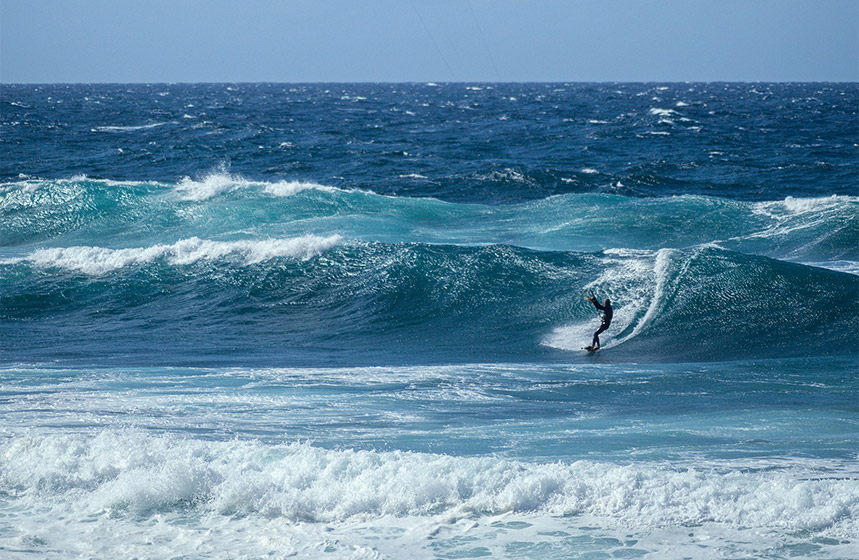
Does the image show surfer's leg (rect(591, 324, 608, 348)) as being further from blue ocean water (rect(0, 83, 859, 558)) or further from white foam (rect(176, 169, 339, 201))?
white foam (rect(176, 169, 339, 201))

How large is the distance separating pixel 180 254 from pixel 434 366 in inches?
360

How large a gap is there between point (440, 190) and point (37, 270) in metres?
15.0

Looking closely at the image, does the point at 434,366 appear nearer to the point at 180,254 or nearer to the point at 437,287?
the point at 437,287

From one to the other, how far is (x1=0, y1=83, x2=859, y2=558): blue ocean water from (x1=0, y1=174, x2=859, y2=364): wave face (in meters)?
0.09

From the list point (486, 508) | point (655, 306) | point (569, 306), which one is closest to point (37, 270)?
point (569, 306)

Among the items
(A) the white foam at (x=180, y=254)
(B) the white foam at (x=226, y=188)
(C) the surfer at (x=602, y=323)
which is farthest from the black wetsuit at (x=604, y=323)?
(B) the white foam at (x=226, y=188)

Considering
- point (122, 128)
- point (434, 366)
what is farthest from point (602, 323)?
point (122, 128)

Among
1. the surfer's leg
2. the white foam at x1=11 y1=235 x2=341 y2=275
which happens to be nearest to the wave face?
the white foam at x1=11 y1=235 x2=341 y2=275

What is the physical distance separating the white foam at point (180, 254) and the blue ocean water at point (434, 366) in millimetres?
79

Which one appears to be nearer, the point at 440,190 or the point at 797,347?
the point at 797,347

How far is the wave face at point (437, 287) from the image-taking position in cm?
1480

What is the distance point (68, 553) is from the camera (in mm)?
6883

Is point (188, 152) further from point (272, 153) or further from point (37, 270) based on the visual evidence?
point (37, 270)

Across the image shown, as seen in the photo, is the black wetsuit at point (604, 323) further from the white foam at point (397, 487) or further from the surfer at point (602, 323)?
the white foam at point (397, 487)
